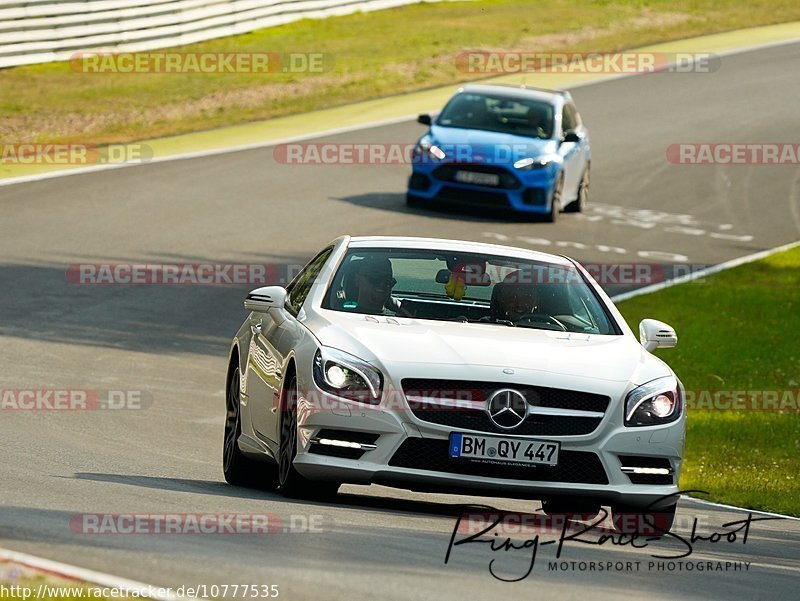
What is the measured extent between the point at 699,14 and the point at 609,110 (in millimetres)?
14176

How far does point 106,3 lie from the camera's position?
3441cm

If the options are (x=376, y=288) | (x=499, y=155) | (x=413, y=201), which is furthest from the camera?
(x=413, y=201)

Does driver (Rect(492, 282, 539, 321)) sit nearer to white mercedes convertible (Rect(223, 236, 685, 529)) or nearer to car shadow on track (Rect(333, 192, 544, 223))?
white mercedes convertible (Rect(223, 236, 685, 529))

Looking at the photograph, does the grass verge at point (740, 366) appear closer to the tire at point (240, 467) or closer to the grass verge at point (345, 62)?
the tire at point (240, 467)

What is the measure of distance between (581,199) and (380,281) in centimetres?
1772

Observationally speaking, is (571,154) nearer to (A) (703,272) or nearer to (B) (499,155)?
(B) (499,155)

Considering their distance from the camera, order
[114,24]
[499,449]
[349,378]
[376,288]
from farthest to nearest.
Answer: [114,24]
[376,288]
[349,378]
[499,449]

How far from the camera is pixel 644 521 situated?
9.84 m

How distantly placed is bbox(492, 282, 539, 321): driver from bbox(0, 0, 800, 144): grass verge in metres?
19.5

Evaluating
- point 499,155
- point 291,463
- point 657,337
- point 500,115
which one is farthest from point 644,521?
point 500,115

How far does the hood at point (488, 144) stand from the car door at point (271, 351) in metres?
14.6

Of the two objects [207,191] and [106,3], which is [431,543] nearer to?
[207,191]

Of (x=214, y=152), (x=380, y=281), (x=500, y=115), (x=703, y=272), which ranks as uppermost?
(x=380, y=281)

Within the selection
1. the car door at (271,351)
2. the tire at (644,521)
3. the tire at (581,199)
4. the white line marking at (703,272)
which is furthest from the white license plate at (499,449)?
the tire at (581,199)
